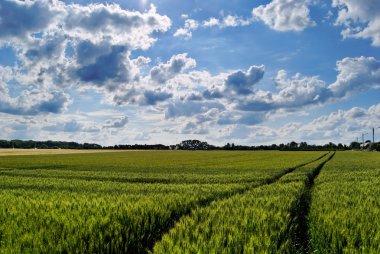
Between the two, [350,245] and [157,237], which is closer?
[350,245]

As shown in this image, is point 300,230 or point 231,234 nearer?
point 231,234

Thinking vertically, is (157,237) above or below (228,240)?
below

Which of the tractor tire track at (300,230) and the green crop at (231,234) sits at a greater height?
the green crop at (231,234)

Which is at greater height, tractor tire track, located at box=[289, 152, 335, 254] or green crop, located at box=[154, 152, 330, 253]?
green crop, located at box=[154, 152, 330, 253]

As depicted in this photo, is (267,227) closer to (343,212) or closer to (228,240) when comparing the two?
(228,240)

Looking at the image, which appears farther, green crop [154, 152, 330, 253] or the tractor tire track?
the tractor tire track

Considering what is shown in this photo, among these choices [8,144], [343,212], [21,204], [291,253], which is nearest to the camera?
[291,253]

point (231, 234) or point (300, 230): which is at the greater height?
point (231, 234)

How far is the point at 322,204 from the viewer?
998 cm

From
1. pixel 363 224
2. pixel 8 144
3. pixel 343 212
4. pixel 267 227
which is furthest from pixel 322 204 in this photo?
pixel 8 144

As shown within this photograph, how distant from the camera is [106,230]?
7.12 meters

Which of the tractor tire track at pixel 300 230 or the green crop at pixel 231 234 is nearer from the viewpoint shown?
the green crop at pixel 231 234

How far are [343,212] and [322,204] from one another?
70.9 inches

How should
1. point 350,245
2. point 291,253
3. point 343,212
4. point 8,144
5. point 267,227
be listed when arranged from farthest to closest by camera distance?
point 8,144 < point 343,212 < point 267,227 < point 291,253 < point 350,245
